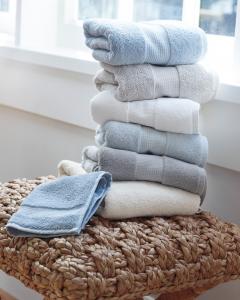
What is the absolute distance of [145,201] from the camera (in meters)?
1.16

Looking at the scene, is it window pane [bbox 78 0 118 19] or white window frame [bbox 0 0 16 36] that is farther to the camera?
white window frame [bbox 0 0 16 36]

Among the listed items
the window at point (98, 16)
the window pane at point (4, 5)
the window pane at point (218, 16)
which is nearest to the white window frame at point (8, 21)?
the window pane at point (4, 5)

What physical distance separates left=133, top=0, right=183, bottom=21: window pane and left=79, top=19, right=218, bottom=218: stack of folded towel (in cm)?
34

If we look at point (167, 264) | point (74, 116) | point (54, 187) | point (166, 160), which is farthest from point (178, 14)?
point (167, 264)

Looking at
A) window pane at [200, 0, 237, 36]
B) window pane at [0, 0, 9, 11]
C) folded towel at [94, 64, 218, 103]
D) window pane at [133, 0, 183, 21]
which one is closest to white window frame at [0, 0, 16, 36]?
window pane at [0, 0, 9, 11]

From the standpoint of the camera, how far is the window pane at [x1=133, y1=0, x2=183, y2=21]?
5.34 ft

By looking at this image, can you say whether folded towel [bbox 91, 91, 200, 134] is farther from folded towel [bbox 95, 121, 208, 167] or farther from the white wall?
the white wall

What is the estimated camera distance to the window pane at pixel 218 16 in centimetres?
150

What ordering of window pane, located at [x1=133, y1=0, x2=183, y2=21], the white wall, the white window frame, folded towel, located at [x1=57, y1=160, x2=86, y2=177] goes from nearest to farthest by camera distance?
folded towel, located at [x1=57, y1=160, x2=86, y2=177] → the white wall → window pane, located at [x1=133, y1=0, x2=183, y2=21] → the white window frame

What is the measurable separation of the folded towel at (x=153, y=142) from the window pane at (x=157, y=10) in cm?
47

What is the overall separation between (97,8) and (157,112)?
0.68 meters

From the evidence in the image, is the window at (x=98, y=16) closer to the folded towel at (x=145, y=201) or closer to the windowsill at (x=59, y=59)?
the windowsill at (x=59, y=59)

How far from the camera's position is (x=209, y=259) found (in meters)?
1.11

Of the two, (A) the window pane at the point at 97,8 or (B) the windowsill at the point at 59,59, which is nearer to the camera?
(B) the windowsill at the point at 59,59
